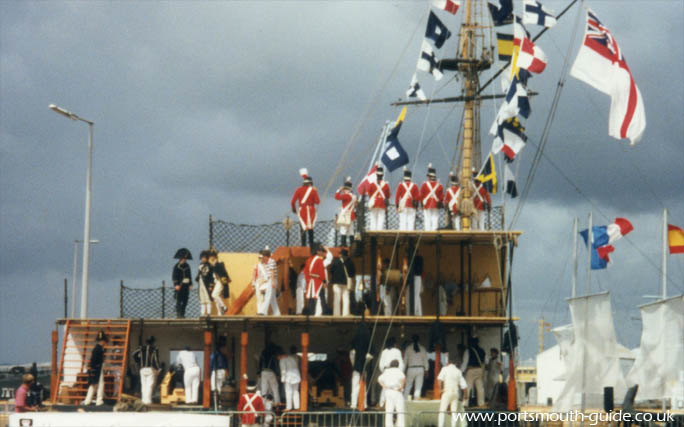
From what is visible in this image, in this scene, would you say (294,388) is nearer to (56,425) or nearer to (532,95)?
(56,425)

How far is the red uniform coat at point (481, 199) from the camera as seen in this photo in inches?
1282

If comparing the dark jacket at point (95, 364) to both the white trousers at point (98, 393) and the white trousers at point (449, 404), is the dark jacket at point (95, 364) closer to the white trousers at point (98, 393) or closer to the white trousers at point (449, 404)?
the white trousers at point (98, 393)

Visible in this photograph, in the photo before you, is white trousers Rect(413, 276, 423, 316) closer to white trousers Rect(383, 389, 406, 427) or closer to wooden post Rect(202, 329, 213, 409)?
white trousers Rect(383, 389, 406, 427)

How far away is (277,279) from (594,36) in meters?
12.3

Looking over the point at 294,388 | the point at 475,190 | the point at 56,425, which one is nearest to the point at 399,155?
the point at 475,190

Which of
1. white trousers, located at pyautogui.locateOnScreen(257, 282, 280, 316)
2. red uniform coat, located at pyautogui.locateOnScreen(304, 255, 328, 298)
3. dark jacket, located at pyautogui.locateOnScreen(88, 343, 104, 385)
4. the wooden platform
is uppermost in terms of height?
red uniform coat, located at pyautogui.locateOnScreen(304, 255, 328, 298)

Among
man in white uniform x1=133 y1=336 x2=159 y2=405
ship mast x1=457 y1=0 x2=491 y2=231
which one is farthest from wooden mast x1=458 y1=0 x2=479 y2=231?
man in white uniform x1=133 y1=336 x2=159 y2=405

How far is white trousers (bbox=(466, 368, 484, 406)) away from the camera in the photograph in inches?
1208

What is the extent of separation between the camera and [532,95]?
43969 millimetres

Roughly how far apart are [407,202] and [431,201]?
0.69 m

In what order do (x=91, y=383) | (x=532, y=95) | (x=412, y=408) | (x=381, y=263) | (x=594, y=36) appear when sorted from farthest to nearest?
(x=532, y=95) → (x=381, y=263) → (x=91, y=383) → (x=412, y=408) → (x=594, y=36)

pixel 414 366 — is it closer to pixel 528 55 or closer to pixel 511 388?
pixel 511 388

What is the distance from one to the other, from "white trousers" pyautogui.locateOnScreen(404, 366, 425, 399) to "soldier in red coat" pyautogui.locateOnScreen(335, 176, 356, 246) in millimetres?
4445

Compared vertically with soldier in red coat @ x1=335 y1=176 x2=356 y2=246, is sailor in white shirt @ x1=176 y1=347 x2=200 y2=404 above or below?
below
